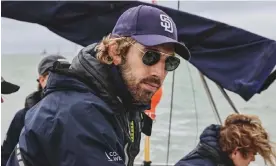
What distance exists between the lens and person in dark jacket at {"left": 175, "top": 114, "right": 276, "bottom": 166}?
3158 mm

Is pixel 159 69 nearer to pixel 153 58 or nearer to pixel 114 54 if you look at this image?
pixel 153 58

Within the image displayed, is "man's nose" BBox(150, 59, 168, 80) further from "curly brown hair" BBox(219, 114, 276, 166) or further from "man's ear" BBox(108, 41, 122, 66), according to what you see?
"curly brown hair" BBox(219, 114, 276, 166)

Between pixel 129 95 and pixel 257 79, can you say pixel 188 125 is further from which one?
pixel 129 95

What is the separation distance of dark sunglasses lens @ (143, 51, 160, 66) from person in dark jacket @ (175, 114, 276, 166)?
1670 millimetres

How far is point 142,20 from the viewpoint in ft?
5.58

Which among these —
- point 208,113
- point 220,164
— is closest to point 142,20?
point 220,164

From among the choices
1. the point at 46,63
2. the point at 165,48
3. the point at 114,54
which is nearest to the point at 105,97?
the point at 114,54

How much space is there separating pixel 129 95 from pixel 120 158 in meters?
0.23

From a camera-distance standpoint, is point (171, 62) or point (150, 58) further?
point (171, 62)

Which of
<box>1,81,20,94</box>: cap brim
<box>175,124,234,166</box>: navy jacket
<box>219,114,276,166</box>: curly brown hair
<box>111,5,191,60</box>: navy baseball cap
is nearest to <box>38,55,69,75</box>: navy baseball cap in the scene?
<box>1,81,20,94</box>: cap brim

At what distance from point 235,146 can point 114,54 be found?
172 cm

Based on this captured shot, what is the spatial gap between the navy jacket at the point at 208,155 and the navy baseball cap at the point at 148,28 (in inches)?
61.4

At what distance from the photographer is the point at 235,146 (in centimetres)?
317

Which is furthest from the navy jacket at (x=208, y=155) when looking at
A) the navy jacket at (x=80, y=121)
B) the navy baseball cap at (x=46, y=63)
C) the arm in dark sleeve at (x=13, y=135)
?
the navy jacket at (x=80, y=121)
